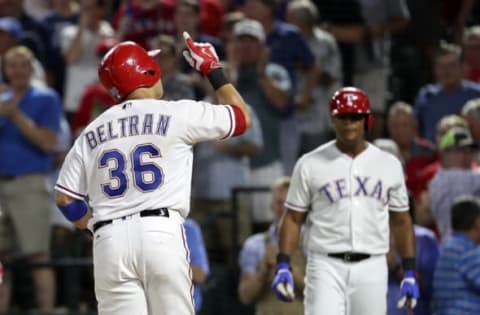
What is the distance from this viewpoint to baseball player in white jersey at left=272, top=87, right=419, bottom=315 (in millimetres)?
8305

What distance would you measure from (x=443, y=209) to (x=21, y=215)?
3.52m

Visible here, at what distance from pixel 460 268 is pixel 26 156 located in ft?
13.0

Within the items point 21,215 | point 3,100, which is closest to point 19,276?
point 21,215

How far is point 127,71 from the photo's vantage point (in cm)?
717

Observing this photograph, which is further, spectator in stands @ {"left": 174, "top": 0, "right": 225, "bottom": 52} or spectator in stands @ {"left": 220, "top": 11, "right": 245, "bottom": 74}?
spectator in stands @ {"left": 174, "top": 0, "right": 225, "bottom": 52}

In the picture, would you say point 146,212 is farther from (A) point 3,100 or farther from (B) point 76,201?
(A) point 3,100

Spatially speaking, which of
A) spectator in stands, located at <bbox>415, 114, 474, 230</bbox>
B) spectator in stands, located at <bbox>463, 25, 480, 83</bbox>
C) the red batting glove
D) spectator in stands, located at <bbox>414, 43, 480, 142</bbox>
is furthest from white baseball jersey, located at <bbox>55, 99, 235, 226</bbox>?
spectator in stands, located at <bbox>463, 25, 480, 83</bbox>

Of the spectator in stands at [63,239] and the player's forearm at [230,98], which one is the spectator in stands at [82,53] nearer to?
the spectator in stands at [63,239]

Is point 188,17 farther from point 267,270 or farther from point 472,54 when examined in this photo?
point 267,270

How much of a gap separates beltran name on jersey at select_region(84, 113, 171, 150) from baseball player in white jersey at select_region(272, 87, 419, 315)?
1.71 meters

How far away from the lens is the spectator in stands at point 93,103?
11.7m

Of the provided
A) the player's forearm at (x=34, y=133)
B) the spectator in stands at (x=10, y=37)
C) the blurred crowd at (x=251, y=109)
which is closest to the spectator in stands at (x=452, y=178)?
the blurred crowd at (x=251, y=109)

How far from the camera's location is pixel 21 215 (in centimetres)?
1134

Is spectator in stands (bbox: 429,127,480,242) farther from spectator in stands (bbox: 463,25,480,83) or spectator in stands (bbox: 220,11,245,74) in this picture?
spectator in stands (bbox: 220,11,245,74)
